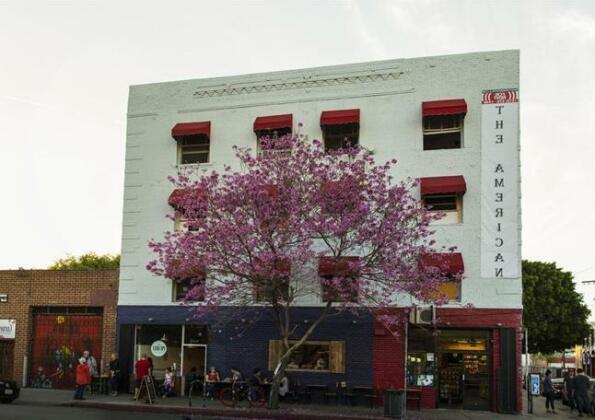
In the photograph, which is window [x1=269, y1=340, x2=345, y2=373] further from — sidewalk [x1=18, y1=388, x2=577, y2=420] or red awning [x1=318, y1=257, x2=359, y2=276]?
red awning [x1=318, y1=257, x2=359, y2=276]

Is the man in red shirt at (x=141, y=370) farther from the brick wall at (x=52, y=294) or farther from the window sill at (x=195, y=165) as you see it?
the window sill at (x=195, y=165)

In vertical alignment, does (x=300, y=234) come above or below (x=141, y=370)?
above

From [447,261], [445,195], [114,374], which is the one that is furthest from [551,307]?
[114,374]

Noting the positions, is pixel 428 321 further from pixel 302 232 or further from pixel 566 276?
pixel 566 276

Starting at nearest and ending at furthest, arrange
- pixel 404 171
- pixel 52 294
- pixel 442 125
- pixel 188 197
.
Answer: pixel 188 197, pixel 404 171, pixel 442 125, pixel 52 294

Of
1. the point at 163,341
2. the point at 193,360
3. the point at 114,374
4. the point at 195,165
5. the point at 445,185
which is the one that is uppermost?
the point at 195,165

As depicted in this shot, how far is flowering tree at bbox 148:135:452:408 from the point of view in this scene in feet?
66.7

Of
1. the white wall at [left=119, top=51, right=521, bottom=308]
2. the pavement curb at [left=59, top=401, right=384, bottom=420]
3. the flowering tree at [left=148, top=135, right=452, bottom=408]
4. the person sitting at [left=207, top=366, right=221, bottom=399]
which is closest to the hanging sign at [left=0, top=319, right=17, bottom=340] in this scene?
the white wall at [left=119, top=51, right=521, bottom=308]

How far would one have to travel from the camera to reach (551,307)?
158ft

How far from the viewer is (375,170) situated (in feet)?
70.0

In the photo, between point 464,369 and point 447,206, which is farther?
point 447,206

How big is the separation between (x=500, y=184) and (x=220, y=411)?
11.4 meters

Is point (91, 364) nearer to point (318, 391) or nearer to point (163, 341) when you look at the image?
point (163, 341)

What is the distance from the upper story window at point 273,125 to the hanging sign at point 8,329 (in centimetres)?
1244
